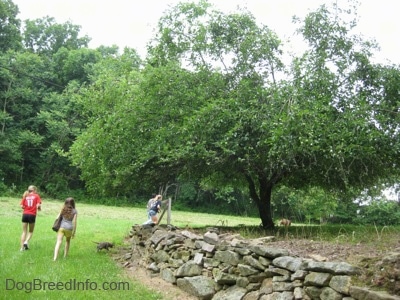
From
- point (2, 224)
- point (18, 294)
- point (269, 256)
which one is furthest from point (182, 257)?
point (2, 224)

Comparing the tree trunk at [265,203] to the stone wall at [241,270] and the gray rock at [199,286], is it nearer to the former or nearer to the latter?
the stone wall at [241,270]

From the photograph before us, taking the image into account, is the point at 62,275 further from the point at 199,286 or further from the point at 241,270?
the point at 241,270

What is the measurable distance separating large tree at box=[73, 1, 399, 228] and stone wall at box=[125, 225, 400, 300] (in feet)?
7.50

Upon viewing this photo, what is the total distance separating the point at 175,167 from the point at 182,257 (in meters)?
3.31

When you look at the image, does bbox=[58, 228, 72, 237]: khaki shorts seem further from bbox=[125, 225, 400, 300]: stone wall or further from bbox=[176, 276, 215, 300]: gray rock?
bbox=[176, 276, 215, 300]: gray rock

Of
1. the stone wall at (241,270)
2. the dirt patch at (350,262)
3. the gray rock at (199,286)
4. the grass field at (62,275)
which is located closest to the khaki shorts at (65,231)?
the grass field at (62,275)

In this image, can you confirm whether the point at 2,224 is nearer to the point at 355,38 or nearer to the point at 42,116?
the point at 355,38

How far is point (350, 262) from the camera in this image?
605 centimetres

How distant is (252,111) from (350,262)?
5.13m

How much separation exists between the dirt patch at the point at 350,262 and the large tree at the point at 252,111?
230 cm

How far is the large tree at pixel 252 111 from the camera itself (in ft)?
31.7

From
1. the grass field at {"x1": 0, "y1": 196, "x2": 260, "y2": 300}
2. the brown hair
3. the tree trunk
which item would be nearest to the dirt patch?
the grass field at {"x1": 0, "y1": 196, "x2": 260, "y2": 300}

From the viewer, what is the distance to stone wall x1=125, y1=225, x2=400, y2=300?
5.52 metres

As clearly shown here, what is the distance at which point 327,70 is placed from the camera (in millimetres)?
11172
